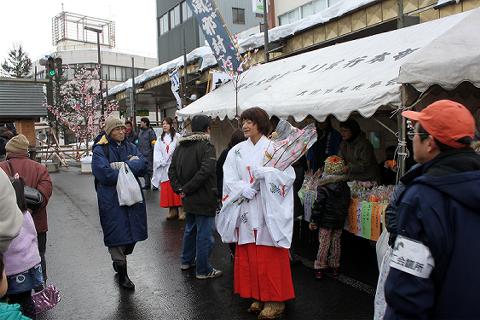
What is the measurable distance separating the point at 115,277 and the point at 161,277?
56cm

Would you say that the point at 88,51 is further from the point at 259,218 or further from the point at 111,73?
the point at 259,218

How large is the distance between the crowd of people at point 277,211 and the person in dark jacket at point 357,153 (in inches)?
0.5

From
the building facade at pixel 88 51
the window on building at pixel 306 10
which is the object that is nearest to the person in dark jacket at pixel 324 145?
the window on building at pixel 306 10

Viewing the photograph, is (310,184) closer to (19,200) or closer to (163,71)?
(19,200)

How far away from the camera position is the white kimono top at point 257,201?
3836 mm

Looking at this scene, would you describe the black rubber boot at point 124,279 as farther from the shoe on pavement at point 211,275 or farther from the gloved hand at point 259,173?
the gloved hand at point 259,173

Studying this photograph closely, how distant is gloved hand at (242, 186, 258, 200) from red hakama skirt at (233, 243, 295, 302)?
436 mm

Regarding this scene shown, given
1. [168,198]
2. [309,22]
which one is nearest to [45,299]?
[168,198]

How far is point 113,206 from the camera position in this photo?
4629 mm

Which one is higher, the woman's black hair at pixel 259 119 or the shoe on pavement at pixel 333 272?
the woman's black hair at pixel 259 119

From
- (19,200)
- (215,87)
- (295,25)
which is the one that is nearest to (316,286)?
(19,200)

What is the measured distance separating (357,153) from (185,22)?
27088 millimetres

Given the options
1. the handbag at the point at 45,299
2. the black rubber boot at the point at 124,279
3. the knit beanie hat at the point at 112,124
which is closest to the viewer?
the handbag at the point at 45,299

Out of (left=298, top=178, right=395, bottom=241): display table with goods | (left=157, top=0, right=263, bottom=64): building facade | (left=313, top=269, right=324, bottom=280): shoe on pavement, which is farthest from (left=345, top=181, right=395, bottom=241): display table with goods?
(left=157, top=0, right=263, bottom=64): building facade
